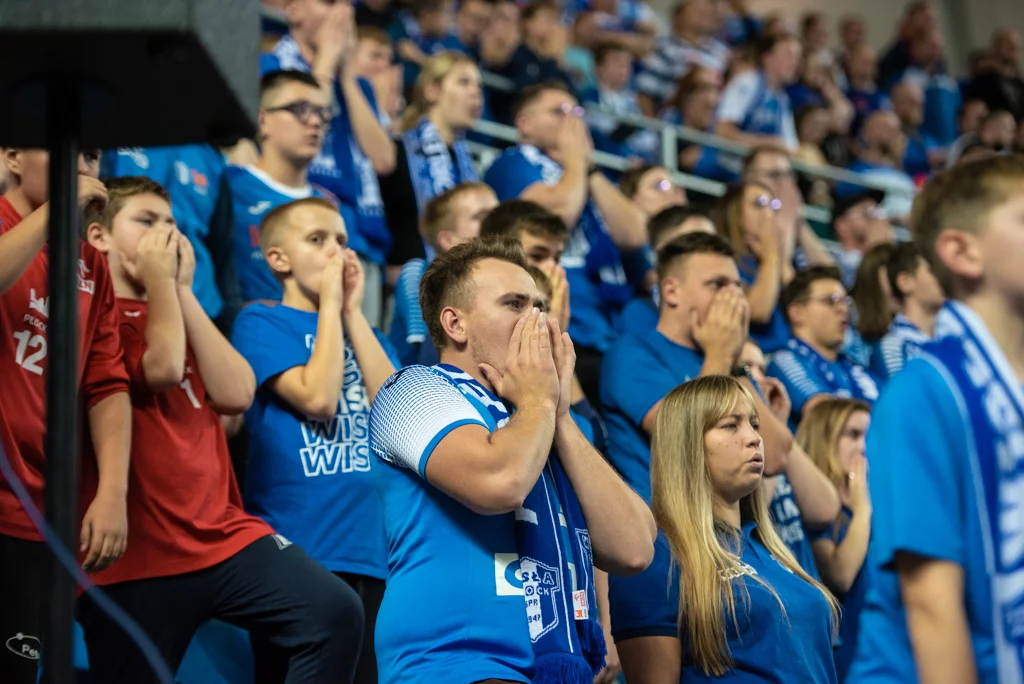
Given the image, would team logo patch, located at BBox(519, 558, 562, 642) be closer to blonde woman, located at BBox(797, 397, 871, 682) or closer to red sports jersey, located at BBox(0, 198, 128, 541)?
red sports jersey, located at BBox(0, 198, 128, 541)

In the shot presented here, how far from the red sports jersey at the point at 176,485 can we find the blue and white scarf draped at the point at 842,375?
9.63 ft

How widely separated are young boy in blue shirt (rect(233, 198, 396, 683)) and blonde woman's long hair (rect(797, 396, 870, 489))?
1.83 metres

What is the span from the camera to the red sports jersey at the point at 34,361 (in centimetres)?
294

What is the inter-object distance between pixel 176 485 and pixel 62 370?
5.24 feet

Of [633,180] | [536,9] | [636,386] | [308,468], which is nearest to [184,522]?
[308,468]

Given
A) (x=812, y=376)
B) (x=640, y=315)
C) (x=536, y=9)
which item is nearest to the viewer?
(x=640, y=315)

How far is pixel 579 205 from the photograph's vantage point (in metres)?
5.46

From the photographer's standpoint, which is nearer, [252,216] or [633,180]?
[252,216]

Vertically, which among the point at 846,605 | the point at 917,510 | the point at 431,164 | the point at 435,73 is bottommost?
the point at 846,605

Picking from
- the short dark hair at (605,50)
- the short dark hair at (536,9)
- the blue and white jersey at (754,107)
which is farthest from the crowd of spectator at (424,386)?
the short dark hair at (605,50)

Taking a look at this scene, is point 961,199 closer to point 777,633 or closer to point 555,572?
point 555,572

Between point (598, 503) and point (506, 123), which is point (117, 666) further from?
point (506, 123)

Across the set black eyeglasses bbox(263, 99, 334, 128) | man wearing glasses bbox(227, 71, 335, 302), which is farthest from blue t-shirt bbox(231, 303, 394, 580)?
black eyeglasses bbox(263, 99, 334, 128)

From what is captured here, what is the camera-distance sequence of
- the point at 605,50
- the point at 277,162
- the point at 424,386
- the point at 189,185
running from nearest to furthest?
the point at 424,386
the point at 189,185
the point at 277,162
the point at 605,50
